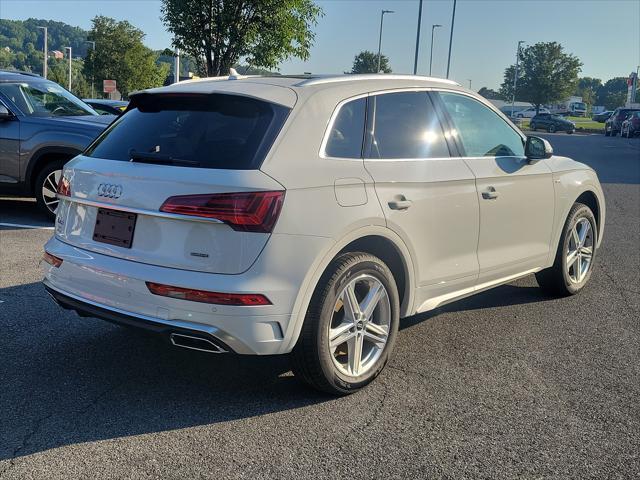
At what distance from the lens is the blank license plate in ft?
11.7

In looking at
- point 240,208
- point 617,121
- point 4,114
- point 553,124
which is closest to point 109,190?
point 240,208

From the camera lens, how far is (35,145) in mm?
8523

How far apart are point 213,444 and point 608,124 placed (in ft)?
159

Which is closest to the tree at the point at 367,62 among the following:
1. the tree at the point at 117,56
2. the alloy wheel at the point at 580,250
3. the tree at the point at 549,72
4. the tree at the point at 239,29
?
the tree at the point at 549,72

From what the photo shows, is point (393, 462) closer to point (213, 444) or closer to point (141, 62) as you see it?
point (213, 444)

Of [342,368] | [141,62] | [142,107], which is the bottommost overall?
[342,368]

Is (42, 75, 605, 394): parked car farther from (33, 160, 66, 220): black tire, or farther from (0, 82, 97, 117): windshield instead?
(0, 82, 97, 117): windshield

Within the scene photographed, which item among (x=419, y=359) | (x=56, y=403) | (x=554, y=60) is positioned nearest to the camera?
(x=56, y=403)

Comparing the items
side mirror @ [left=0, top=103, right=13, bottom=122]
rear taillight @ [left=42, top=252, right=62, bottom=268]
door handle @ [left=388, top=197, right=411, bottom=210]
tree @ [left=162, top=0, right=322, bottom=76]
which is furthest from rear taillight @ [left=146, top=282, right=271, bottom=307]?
tree @ [left=162, top=0, right=322, bottom=76]

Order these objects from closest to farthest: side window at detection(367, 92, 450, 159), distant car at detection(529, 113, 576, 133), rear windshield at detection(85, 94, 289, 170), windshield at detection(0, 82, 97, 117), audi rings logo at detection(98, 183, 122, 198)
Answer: rear windshield at detection(85, 94, 289, 170)
audi rings logo at detection(98, 183, 122, 198)
side window at detection(367, 92, 450, 159)
windshield at detection(0, 82, 97, 117)
distant car at detection(529, 113, 576, 133)

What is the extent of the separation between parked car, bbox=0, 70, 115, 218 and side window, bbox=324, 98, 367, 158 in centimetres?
535

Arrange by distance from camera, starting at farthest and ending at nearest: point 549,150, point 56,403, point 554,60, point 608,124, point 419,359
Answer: point 554,60 < point 608,124 < point 549,150 < point 419,359 < point 56,403

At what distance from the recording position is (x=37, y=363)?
164 inches

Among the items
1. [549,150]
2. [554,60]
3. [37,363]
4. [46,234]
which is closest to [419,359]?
[549,150]
